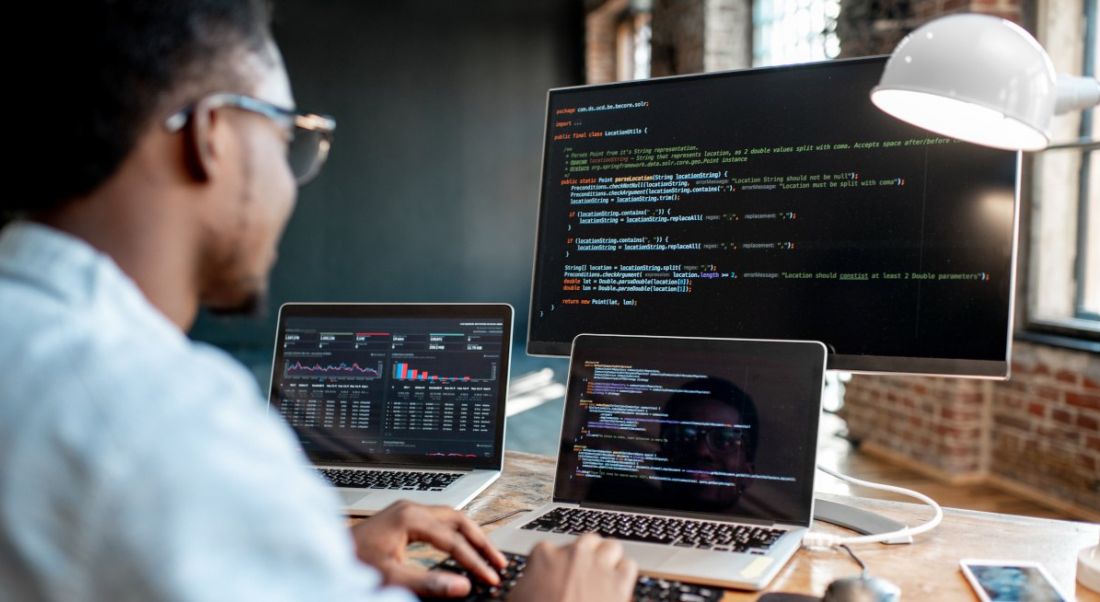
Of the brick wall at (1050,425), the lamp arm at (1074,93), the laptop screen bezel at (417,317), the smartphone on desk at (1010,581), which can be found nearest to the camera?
the smartphone on desk at (1010,581)

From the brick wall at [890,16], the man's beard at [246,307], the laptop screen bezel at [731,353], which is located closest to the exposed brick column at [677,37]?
the brick wall at [890,16]

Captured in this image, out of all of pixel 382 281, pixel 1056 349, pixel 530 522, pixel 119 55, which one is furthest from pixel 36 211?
pixel 382 281

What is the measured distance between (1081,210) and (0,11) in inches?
147

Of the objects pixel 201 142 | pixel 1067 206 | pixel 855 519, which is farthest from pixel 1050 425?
pixel 201 142

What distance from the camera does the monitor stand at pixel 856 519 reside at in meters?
1.13

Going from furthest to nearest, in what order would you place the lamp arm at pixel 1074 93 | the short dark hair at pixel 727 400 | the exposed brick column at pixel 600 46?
1. the exposed brick column at pixel 600 46
2. the short dark hair at pixel 727 400
3. the lamp arm at pixel 1074 93

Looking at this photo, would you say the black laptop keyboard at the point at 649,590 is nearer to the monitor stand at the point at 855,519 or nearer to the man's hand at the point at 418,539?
the man's hand at the point at 418,539

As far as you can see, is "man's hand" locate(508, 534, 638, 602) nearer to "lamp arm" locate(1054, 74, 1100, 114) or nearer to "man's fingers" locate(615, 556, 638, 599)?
"man's fingers" locate(615, 556, 638, 599)

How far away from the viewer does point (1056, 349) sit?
3334 mm

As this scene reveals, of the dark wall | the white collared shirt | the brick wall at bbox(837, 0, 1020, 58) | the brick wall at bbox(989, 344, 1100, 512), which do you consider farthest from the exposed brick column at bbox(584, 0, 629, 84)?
the white collared shirt

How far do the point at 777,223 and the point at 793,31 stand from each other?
13.9ft

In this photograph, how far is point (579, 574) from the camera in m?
0.82

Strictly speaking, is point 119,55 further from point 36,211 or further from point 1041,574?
point 1041,574

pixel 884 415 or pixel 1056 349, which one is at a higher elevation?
pixel 1056 349
